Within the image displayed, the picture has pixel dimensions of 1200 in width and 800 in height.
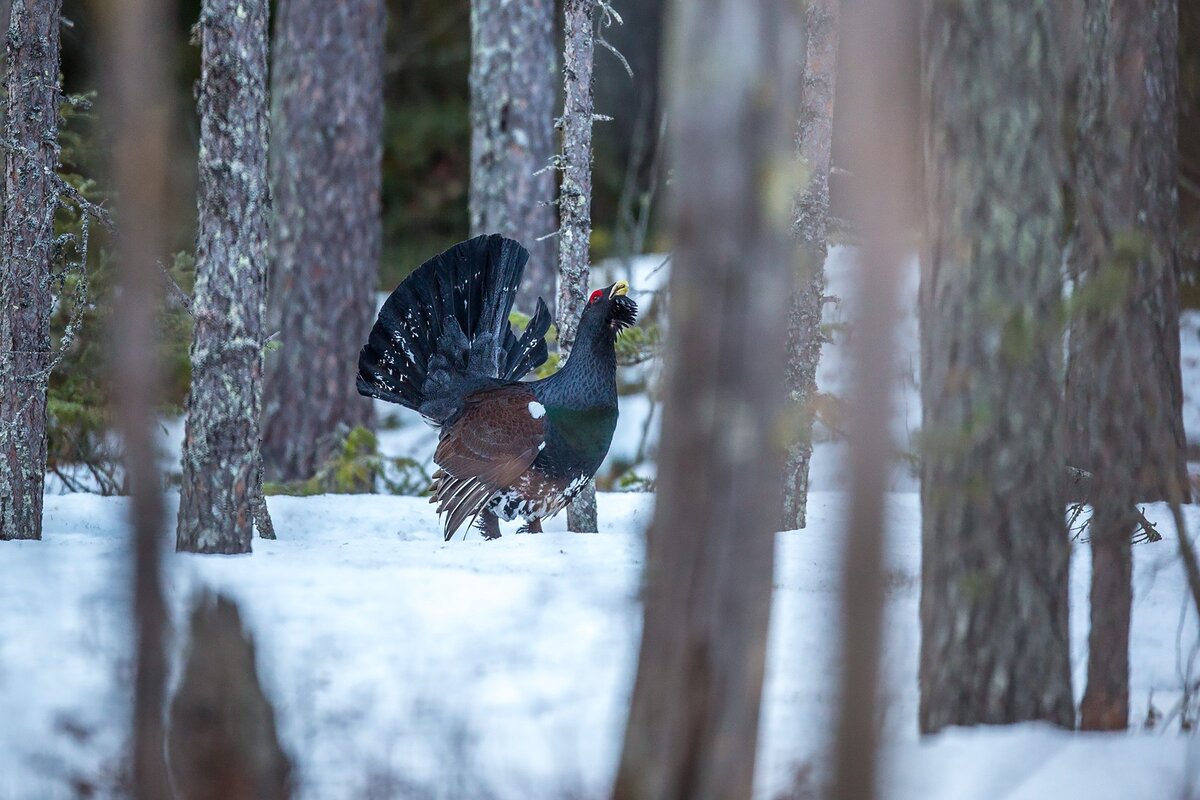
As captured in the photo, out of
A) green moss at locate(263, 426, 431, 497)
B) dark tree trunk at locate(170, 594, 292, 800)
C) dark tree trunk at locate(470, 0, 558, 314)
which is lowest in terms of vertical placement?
dark tree trunk at locate(170, 594, 292, 800)

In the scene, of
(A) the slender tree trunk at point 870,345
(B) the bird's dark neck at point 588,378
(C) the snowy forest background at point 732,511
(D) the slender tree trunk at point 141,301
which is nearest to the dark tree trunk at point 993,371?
(C) the snowy forest background at point 732,511

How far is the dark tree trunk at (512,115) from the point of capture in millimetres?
10656

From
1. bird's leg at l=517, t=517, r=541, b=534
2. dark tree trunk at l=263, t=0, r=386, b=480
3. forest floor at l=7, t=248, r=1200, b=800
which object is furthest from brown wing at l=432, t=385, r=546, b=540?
dark tree trunk at l=263, t=0, r=386, b=480

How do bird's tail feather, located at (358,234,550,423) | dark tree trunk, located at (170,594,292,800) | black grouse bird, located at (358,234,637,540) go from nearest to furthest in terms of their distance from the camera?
1. dark tree trunk, located at (170,594,292,800)
2. black grouse bird, located at (358,234,637,540)
3. bird's tail feather, located at (358,234,550,423)

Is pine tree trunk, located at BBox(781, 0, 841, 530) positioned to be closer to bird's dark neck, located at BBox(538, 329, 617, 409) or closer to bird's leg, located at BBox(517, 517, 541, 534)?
bird's dark neck, located at BBox(538, 329, 617, 409)

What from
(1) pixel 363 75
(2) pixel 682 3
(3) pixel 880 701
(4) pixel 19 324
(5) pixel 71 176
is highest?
(1) pixel 363 75

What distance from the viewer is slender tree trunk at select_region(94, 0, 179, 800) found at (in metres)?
3.04

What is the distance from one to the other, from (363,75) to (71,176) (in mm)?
3478

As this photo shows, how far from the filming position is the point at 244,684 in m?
3.38

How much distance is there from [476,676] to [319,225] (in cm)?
778

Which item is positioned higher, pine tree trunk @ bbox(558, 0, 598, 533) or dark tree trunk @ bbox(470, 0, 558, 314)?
dark tree trunk @ bbox(470, 0, 558, 314)

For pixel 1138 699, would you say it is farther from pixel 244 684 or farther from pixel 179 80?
pixel 179 80

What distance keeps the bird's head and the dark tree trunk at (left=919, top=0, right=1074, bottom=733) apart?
3.33 m

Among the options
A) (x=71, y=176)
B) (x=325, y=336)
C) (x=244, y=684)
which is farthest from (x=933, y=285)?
(x=325, y=336)
